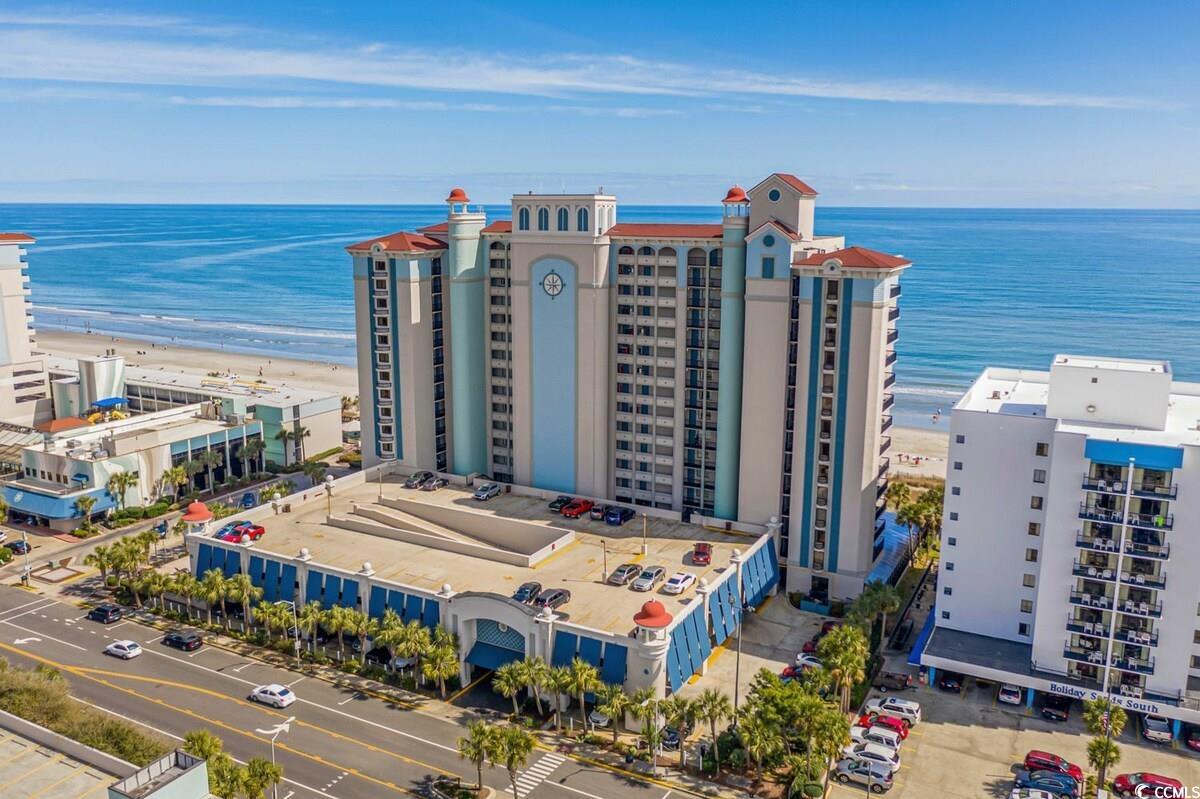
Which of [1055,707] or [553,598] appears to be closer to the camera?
[1055,707]

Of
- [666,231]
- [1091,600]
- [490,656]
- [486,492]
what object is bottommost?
[490,656]

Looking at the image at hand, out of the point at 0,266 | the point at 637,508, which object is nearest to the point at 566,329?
the point at 637,508

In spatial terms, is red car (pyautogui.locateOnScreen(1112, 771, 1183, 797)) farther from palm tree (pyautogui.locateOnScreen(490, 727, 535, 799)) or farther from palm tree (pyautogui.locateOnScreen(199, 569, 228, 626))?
palm tree (pyautogui.locateOnScreen(199, 569, 228, 626))

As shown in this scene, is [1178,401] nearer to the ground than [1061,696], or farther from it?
farther from it

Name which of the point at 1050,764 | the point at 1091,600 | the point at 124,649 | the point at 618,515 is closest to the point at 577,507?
the point at 618,515

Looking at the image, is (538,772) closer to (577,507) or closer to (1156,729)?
(577,507)

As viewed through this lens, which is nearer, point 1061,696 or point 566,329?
point 1061,696

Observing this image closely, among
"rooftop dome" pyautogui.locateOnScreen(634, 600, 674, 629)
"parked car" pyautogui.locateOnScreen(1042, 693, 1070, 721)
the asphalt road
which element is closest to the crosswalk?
the asphalt road

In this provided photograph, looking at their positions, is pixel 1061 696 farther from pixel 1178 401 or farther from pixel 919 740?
pixel 1178 401
